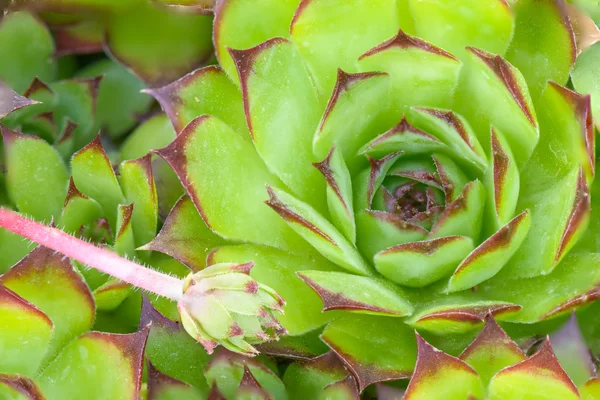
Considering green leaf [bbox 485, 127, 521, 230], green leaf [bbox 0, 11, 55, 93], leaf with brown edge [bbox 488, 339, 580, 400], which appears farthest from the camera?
green leaf [bbox 0, 11, 55, 93]

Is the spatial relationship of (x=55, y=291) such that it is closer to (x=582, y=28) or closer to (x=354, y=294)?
(x=354, y=294)

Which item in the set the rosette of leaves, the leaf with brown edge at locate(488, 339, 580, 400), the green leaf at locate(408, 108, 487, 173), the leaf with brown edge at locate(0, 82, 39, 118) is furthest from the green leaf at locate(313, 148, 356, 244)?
the leaf with brown edge at locate(0, 82, 39, 118)

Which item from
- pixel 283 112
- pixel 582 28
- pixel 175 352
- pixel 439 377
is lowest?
pixel 175 352

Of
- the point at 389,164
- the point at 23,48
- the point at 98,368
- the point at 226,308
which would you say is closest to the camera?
the point at 226,308

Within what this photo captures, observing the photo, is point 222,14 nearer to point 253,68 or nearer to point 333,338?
point 253,68

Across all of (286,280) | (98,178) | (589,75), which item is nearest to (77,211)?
(98,178)

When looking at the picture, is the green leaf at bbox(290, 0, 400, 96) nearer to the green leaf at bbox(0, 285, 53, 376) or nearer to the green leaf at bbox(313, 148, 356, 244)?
the green leaf at bbox(313, 148, 356, 244)

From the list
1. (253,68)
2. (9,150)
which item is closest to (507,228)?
(253,68)
